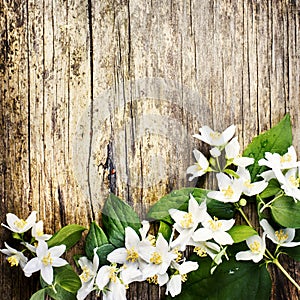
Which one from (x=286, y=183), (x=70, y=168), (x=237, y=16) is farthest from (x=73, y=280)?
(x=237, y=16)

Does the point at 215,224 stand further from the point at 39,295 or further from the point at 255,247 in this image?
the point at 39,295

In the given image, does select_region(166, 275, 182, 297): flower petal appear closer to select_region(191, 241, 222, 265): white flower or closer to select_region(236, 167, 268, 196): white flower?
select_region(191, 241, 222, 265): white flower

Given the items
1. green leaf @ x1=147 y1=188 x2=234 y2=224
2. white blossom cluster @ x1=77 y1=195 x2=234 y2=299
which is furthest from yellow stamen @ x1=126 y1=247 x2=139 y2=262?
green leaf @ x1=147 y1=188 x2=234 y2=224

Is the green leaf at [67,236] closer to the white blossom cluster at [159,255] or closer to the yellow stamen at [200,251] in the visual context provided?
the white blossom cluster at [159,255]

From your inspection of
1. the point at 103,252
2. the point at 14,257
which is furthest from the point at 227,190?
the point at 14,257

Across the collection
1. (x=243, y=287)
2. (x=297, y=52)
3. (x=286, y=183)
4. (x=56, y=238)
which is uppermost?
(x=297, y=52)

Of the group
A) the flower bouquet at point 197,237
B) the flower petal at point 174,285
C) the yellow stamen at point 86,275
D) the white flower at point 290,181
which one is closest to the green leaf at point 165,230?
the flower bouquet at point 197,237

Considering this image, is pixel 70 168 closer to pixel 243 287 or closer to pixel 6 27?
pixel 6 27
